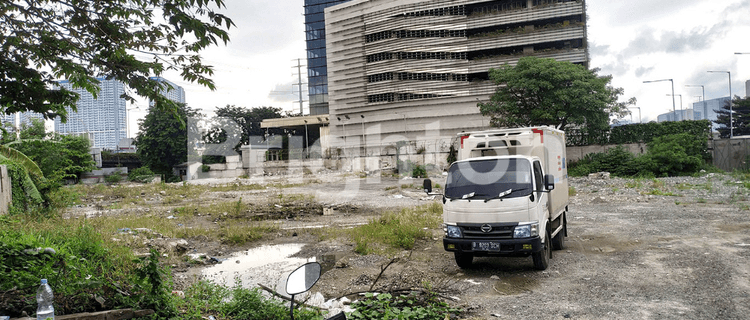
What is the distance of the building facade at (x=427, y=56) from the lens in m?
45.2

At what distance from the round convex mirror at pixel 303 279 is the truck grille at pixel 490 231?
4163mm

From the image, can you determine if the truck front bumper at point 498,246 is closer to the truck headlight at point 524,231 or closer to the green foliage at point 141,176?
the truck headlight at point 524,231

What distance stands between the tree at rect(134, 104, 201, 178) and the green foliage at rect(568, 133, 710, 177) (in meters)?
44.2

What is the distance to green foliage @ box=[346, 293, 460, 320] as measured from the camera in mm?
4918

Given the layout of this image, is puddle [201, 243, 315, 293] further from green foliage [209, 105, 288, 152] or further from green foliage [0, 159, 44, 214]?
green foliage [209, 105, 288, 152]

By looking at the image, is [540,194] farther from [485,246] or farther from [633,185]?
[633,185]

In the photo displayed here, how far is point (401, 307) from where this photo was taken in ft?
17.6

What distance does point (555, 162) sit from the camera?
30.6 feet

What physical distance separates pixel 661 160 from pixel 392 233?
73.1 ft

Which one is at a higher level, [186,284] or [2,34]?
[2,34]

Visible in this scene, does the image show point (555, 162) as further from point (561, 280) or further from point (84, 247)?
point (84, 247)

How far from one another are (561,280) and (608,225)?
19.6ft

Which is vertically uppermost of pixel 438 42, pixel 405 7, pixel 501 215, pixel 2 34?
pixel 405 7

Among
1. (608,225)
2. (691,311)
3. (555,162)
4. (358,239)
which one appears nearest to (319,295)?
(358,239)
